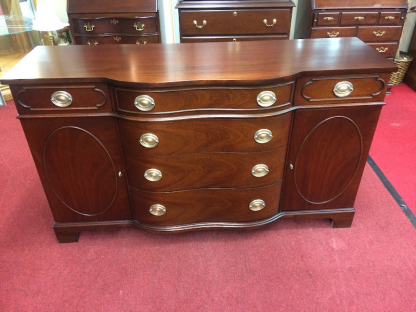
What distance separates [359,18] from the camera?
2773 mm

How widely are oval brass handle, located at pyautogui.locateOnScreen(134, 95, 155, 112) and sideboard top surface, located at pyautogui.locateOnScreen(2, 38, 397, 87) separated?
55mm

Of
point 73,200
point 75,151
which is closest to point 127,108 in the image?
point 75,151

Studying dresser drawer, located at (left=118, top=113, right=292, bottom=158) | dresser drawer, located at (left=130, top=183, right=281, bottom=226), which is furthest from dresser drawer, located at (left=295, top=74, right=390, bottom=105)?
dresser drawer, located at (left=130, top=183, right=281, bottom=226)

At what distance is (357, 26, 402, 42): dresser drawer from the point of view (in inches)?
111

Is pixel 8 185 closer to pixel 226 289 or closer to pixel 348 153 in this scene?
pixel 226 289

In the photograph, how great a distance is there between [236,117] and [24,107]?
802mm

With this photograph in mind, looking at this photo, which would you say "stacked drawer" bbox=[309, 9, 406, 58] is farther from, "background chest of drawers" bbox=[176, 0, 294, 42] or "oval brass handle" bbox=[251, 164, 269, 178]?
"oval brass handle" bbox=[251, 164, 269, 178]

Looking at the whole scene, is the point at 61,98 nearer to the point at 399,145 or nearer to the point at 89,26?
the point at 89,26

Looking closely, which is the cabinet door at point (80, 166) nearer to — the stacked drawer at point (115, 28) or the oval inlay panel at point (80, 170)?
the oval inlay panel at point (80, 170)

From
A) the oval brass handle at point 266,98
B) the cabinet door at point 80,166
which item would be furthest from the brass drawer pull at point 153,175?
the oval brass handle at point 266,98

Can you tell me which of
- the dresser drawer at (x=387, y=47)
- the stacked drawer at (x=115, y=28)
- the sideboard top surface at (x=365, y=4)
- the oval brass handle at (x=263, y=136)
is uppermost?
the sideboard top surface at (x=365, y=4)

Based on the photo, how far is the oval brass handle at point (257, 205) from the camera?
1551 mm

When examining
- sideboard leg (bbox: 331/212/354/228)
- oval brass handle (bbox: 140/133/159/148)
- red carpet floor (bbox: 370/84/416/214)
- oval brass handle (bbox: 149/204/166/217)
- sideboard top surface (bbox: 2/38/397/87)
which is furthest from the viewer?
red carpet floor (bbox: 370/84/416/214)

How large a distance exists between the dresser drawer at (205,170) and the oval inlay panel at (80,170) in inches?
4.3
